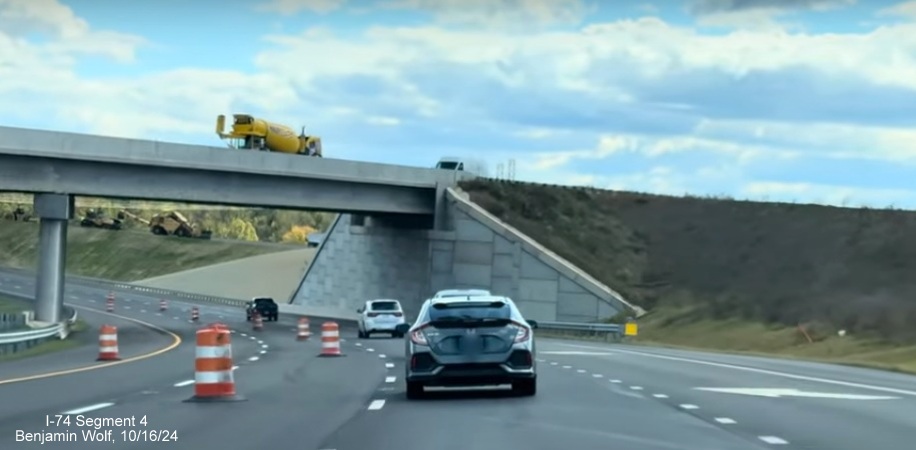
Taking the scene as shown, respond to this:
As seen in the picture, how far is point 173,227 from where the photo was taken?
474ft

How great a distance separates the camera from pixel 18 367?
31891mm

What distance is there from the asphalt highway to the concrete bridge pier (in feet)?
68.5

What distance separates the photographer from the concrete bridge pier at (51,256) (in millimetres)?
55312

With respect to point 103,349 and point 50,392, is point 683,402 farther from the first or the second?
point 103,349

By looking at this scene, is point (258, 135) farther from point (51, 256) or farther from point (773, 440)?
point (773, 440)

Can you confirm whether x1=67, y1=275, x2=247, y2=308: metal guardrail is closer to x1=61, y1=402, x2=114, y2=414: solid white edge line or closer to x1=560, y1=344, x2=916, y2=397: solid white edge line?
x1=560, y1=344, x2=916, y2=397: solid white edge line

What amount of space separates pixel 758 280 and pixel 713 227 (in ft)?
45.2

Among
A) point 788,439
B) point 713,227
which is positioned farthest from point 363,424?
point 713,227

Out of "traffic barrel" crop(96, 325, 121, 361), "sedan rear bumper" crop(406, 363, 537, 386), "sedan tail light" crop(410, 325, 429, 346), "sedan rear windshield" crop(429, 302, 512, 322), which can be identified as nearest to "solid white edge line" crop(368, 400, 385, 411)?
"sedan rear bumper" crop(406, 363, 537, 386)

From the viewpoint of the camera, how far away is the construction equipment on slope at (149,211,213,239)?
143625mm

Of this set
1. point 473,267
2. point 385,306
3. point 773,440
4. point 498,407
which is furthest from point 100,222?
point 773,440

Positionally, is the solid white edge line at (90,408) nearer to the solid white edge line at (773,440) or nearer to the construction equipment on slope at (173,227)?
the solid white edge line at (773,440)

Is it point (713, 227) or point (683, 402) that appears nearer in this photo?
point (683, 402)

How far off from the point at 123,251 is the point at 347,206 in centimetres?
7596
